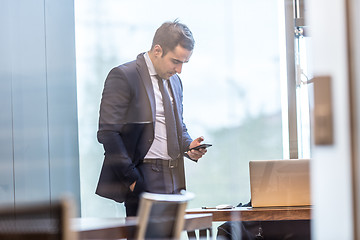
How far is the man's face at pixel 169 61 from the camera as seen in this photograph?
507 centimetres

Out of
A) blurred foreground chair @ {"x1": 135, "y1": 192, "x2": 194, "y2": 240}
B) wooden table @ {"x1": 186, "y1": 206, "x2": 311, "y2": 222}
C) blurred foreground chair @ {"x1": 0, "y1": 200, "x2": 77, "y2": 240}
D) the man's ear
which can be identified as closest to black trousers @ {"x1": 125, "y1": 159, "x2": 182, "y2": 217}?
the man's ear

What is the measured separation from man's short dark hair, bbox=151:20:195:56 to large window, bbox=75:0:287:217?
0.17 feet

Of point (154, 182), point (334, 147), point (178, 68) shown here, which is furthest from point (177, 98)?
point (334, 147)

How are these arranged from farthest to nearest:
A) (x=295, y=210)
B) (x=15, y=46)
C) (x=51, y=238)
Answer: (x=15, y=46) < (x=295, y=210) < (x=51, y=238)

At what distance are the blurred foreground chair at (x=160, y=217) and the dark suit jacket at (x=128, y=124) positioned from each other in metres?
2.28

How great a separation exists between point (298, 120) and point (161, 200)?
120 inches

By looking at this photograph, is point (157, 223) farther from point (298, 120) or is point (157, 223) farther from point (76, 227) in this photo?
point (298, 120)

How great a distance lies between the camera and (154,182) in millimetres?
4957

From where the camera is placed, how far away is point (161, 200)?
2.60 metres

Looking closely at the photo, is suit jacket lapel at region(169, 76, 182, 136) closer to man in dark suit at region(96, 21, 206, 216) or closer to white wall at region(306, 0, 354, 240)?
man in dark suit at region(96, 21, 206, 216)

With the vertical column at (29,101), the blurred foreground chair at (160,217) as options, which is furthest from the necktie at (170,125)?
the blurred foreground chair at (160,217)

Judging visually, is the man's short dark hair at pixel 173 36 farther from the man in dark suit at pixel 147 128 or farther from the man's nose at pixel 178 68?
the man's nose at pixel 178 68

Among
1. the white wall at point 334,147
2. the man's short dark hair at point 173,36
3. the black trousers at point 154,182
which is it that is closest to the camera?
the white wall at point 334,147

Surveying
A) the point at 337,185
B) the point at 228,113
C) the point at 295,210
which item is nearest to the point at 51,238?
the point at 337,185
